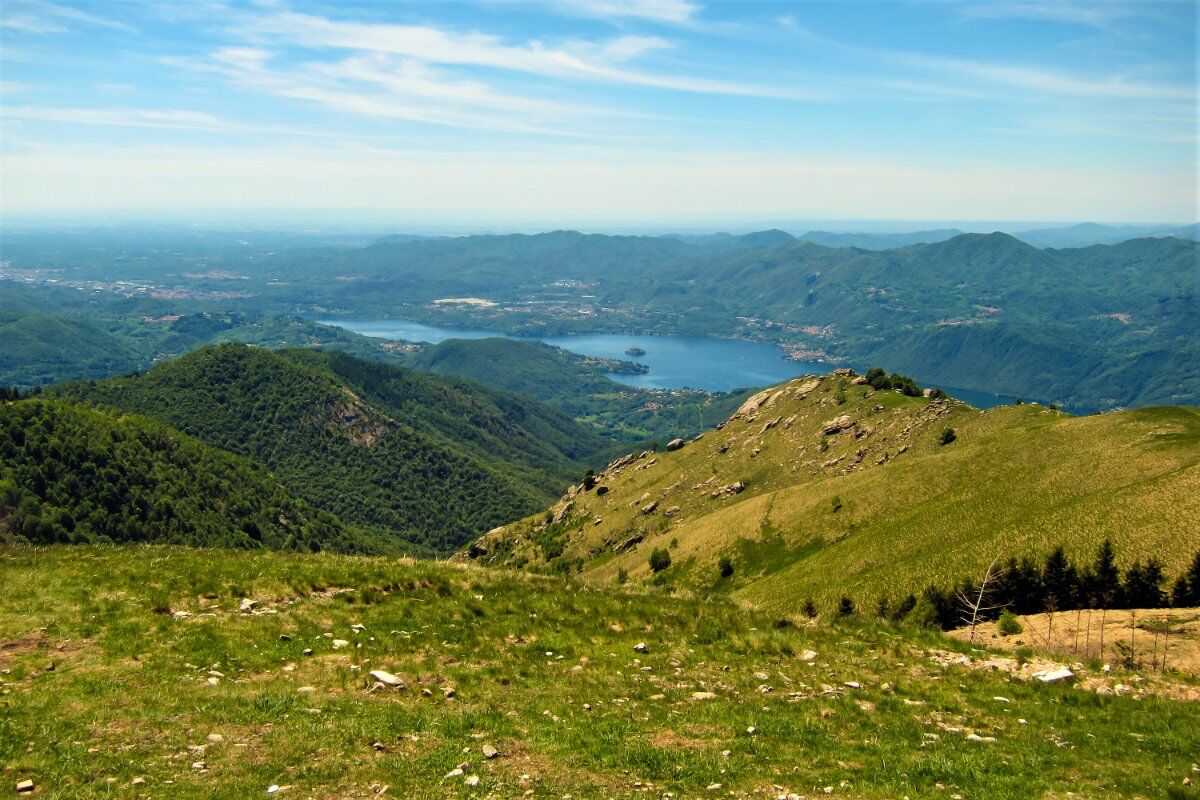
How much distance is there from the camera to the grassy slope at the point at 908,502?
37.2 m

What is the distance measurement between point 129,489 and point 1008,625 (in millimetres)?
130626

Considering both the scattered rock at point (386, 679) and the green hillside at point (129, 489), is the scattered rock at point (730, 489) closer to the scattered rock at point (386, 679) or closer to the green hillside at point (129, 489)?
the scattered rock at point (386, 679)

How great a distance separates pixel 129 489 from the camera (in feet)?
369

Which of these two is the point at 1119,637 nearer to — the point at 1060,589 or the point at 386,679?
the point at 1060,589

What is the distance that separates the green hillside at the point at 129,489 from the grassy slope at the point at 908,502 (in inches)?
2585

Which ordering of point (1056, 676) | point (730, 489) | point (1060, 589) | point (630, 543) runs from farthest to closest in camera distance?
point (730, 489) < point (630, 543) < point (1060, 589) < point (1056, 676)

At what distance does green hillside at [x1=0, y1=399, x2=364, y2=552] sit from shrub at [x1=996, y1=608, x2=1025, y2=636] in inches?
3831

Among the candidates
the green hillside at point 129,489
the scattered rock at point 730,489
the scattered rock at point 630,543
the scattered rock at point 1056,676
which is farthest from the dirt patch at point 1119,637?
the green hillside at point 129,489

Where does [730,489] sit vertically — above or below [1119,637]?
below

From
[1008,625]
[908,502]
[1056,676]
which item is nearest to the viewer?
[1056,676]

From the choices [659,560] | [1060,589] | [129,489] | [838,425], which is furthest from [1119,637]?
[129,489]

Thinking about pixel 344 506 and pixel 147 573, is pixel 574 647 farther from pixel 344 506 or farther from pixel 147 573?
pixel 344 506

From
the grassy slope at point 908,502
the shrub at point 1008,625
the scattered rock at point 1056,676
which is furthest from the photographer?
the grassy slope at point 908,502

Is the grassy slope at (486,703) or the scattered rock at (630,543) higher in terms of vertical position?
the grassy slope at (486,703)
